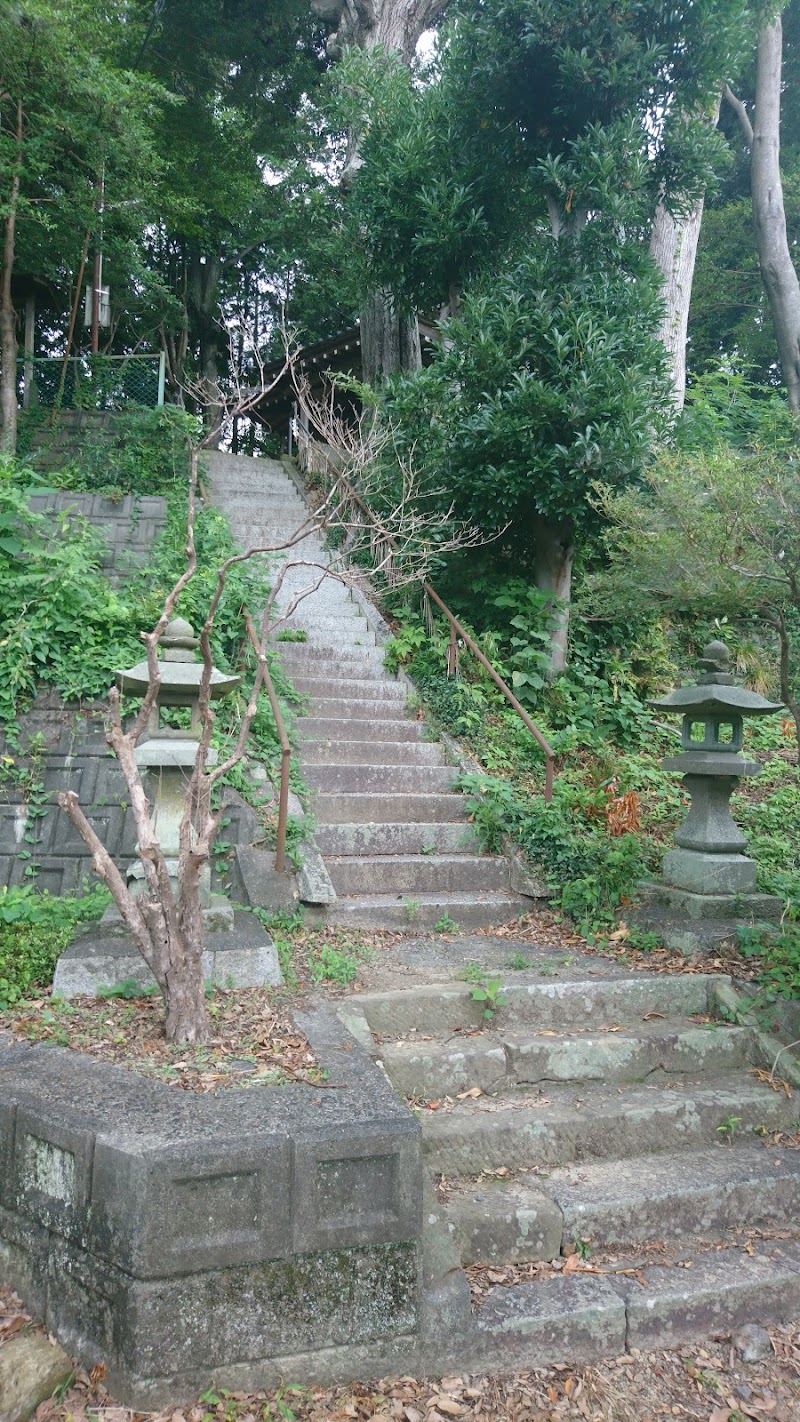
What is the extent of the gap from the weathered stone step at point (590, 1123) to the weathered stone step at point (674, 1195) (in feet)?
0.30

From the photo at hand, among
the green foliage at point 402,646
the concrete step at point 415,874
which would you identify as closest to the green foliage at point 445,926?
the concrete step at point 415,874

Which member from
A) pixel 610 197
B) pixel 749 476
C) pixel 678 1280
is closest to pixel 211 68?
pixel 610 197

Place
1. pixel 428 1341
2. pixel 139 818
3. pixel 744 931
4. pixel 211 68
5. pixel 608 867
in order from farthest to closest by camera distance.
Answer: pixel 211 68, pixel 608 867, pixel 744 931, pixel 139 818, pixel 428 1341

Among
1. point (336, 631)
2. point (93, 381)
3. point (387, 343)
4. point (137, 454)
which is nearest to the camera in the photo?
point (336, 631)

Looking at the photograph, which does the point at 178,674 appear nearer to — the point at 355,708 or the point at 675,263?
the point at 355,708

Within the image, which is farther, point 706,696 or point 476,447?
point 476,447

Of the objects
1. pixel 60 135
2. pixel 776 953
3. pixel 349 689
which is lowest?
pixel 776 953

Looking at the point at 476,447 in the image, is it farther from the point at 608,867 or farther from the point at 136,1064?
the point at 136,1064

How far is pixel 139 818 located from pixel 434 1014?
175 centimetres

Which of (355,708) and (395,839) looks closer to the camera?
(395,839)

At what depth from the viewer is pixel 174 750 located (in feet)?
14.7

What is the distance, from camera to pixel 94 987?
12.7 feet

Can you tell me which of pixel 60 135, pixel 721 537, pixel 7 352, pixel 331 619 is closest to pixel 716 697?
pixel 721 537

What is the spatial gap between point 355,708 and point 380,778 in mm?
1012
